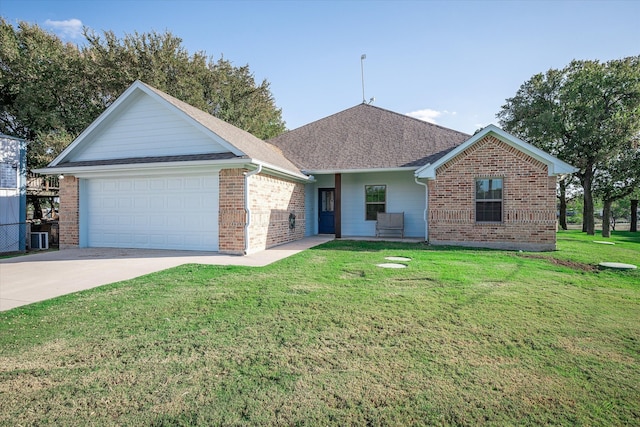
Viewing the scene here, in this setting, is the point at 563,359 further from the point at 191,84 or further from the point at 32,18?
the point at 32,18

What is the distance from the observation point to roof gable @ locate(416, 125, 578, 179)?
10.6 meters

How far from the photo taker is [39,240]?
14.0 metres

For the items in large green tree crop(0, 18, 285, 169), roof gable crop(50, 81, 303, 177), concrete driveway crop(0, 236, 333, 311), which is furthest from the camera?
large green tree crop(0, 18, 285, 169)

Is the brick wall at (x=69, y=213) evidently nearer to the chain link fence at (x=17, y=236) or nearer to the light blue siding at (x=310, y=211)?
the chain link fence at (x=17, y=236)

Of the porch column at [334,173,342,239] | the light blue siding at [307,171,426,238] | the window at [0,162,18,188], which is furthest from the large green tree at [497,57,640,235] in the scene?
the window at [0,162,18,188]

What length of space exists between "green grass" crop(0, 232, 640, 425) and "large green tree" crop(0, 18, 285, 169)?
20353mm

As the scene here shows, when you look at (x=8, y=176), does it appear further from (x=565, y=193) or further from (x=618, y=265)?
(x=565, y=193)

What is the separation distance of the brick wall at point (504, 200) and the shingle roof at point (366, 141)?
6.13 ft

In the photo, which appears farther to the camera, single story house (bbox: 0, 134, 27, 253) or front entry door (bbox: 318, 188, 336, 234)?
front entry door (bbox: 318, 188, 336, 234)

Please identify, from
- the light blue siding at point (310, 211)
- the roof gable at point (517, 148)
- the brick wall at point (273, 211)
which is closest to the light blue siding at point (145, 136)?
the brick wall at point (273, 211)

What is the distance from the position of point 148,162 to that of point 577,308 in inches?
450

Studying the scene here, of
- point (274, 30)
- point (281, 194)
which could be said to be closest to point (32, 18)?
point (274, 30)

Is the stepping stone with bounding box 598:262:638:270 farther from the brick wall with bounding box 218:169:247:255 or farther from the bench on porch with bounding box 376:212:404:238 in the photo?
the brick wall with bounding box 218:169:247:255

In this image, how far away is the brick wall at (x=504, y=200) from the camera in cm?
1102
